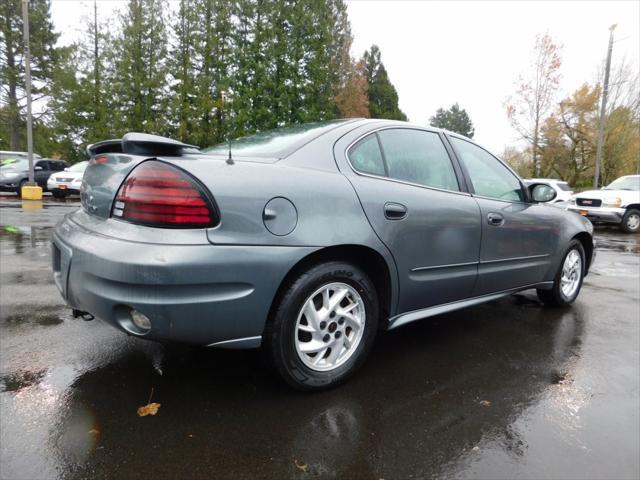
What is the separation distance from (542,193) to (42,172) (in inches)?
762

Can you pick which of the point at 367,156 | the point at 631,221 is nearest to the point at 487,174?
the point at 367,156

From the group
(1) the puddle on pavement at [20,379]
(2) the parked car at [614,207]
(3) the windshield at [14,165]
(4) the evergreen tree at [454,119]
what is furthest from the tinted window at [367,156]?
(4) the evergreen tree at [454,119]

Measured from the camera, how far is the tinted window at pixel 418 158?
2754 millimetres

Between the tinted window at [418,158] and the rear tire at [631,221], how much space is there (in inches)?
468

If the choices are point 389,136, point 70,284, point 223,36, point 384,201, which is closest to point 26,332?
point 70,284

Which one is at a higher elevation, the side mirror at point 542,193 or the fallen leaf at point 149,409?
the side mirror at point 542,193

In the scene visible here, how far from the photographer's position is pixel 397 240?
252 centimetres

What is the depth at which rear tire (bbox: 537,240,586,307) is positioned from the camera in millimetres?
4051

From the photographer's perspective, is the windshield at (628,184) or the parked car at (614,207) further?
the windshield at (628,184)

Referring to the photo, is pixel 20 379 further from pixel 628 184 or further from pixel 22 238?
pixel 628 184

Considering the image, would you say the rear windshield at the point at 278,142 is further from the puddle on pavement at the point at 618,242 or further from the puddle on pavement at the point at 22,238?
the puddle on pavement at the point at 618,242

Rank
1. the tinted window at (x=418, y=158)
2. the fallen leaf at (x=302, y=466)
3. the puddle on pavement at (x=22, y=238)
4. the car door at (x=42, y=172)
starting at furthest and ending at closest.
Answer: the car door at (x=42, y=172) < the puddle on pavement at (x=22, y=238) < the tinted window at (x=418, y=158) < the fallen leaf at (x=302, y=466)

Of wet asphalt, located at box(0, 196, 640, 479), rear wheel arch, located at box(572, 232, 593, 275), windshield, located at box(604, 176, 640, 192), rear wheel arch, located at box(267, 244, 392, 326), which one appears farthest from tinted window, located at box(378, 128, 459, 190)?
windshield, located at box(604, 176, 640, 192)

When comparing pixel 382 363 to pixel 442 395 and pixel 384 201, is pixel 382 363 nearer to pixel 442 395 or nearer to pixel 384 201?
pixel 442 395
